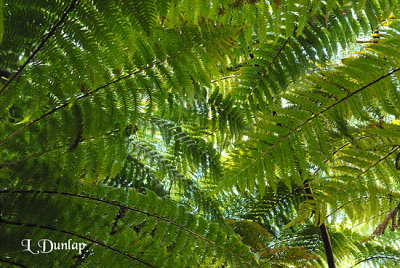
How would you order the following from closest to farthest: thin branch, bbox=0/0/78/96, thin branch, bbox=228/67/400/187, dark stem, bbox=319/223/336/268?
thin branch, bbox=0/0/78/96
thin branch, bbox=228/67/400/187
dark stem, bbox=319/223/336/268

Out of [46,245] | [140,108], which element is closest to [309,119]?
[140,108]

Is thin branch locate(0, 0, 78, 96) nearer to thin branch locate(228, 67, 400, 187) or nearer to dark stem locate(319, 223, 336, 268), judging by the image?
thin branch locate(228, 67, 400, 187)

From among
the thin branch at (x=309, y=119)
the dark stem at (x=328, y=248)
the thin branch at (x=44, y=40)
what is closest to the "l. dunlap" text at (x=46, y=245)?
the thin branch at (x=44, y=40)

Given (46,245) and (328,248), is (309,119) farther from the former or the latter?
(46,245)

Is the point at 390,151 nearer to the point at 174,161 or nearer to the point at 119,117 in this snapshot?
the point at 174,161

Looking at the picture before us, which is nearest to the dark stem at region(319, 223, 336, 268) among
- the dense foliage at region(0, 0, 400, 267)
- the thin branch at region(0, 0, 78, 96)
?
the dense foliage at region(0, 0, 400, 267)

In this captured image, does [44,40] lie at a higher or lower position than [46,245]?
higher

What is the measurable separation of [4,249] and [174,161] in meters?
0.83

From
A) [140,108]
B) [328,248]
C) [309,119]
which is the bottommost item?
[328,248]

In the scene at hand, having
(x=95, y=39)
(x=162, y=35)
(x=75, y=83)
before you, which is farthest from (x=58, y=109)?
(x=162, y=35)

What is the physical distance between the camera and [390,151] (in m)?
1.40

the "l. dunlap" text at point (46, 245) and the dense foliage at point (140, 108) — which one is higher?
the dense foliage at point (140, 108)

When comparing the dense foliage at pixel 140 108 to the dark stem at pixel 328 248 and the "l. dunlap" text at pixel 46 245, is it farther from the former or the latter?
the dark stem at pixel 328 248

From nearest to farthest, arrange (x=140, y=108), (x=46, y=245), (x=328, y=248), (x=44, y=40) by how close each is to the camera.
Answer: (x=44, y=40) < (x=46, y=245) < (x=140, y=108) < (x=328, y=248)
